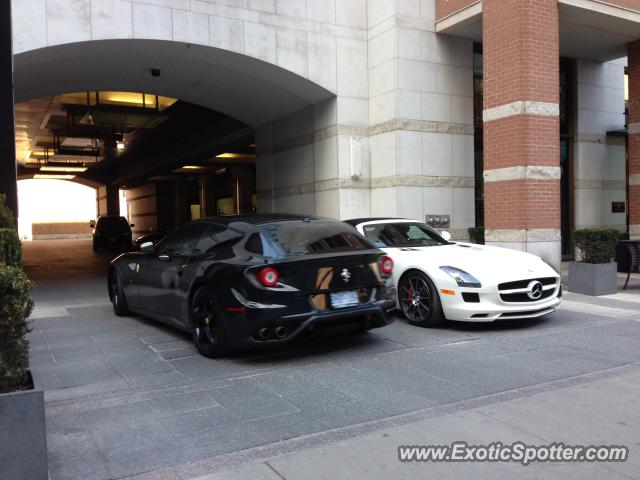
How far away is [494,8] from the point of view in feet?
37.9

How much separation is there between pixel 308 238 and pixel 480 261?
8.05ft

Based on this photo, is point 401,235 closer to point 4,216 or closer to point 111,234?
point 4,216

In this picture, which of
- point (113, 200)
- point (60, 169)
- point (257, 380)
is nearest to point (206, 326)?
point (257, 380)

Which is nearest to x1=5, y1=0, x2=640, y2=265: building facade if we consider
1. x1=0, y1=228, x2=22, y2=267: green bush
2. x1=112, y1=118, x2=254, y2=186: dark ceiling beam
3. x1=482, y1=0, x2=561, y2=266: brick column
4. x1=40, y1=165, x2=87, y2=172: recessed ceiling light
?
x1=482, y1=0, x2=561, y2=266: brick column

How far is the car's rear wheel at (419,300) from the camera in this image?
7219mm

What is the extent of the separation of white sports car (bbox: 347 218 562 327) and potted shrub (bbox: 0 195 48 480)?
15.9 ft

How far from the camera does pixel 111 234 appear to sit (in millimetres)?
27953

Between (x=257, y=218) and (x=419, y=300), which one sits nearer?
(x=257, y=218)

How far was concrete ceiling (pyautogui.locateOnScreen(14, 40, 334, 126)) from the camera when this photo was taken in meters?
11.8

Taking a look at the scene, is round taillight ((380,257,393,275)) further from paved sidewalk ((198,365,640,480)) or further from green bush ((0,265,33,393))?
green bush ((0,265,33,393))

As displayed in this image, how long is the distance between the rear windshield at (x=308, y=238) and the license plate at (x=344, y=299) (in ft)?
1.58

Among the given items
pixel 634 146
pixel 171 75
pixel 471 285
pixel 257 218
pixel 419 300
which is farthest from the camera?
pixel 634 146

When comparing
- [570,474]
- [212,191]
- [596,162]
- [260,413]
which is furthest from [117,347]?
[212,191]

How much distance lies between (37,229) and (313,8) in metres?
44.0
